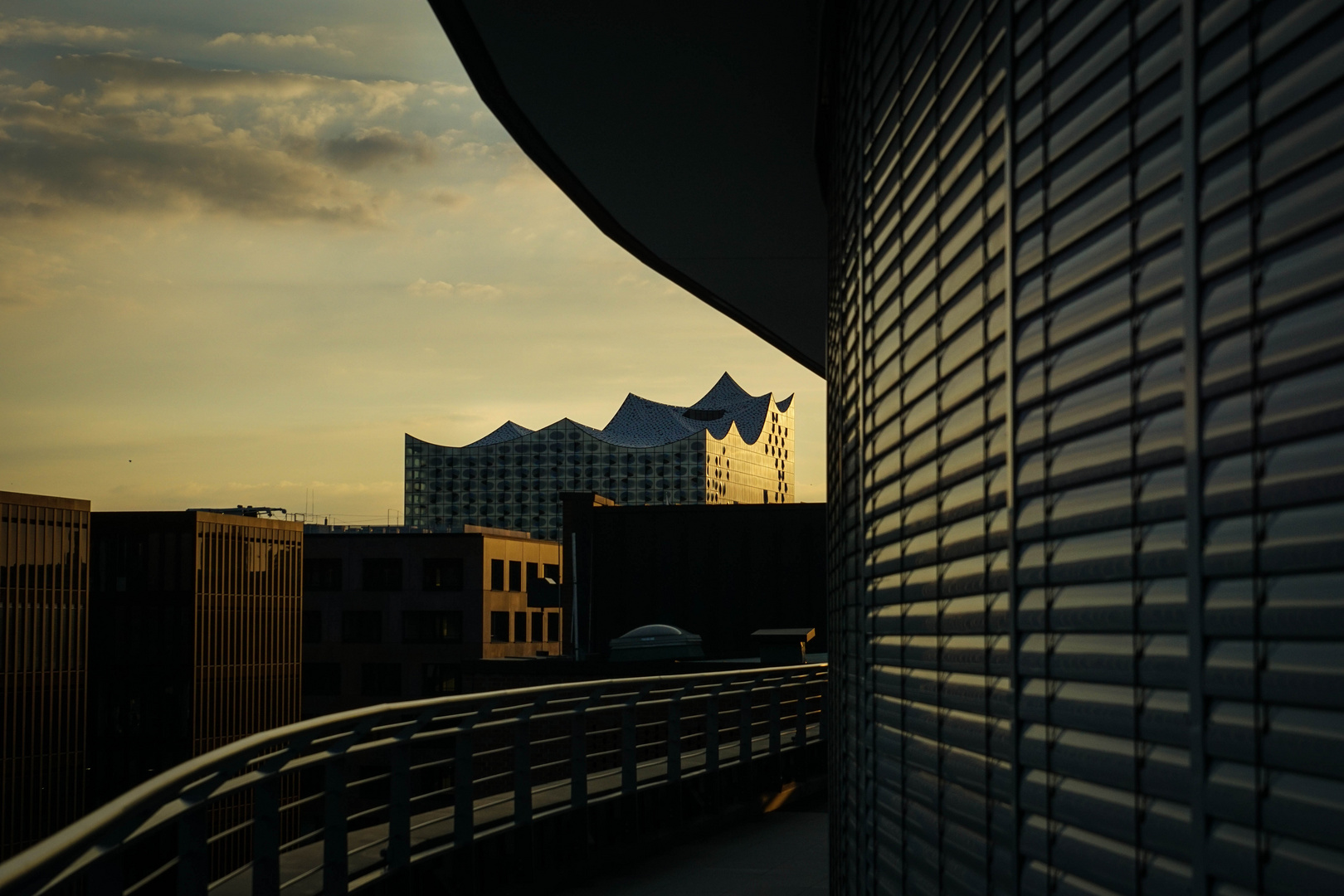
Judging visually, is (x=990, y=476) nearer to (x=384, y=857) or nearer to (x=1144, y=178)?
(x=1144, y=178)

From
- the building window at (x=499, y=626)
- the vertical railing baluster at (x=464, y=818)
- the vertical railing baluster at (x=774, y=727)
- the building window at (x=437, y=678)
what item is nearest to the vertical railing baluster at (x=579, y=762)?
the vertical railing baluster at (x=464, y=818)

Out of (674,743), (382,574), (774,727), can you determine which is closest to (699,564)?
(774,727)

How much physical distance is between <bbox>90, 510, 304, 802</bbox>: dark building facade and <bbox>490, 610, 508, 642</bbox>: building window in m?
13.0

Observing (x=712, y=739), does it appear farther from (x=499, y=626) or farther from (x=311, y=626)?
(x=311, y=626)

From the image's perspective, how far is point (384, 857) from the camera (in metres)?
6.65

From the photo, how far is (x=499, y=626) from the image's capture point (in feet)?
281

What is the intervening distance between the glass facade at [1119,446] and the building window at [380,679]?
8156cm

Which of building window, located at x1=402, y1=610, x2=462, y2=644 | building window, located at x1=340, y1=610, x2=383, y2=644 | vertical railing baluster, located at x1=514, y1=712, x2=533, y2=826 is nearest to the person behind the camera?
vertical railing baluster, located at x1=514, y1=712, x2=533, y2=826

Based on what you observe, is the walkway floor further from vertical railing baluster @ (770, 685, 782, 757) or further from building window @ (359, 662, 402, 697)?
building window @ (359, 662, 402, 697)

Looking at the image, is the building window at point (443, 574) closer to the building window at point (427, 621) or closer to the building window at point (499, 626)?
the building window at point (427, 621)

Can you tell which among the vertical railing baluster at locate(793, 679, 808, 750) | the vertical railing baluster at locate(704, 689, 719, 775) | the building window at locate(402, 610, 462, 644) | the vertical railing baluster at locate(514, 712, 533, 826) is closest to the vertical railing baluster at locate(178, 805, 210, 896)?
the vertical railing baluster at locate(514, 712, 533, 826)

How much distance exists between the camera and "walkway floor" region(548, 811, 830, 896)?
849 centimetres

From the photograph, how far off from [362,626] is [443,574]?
19.8ft

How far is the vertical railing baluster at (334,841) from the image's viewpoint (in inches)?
231
